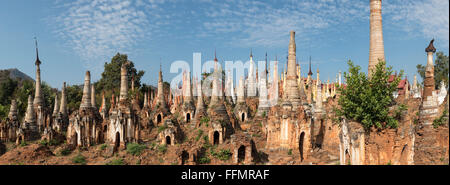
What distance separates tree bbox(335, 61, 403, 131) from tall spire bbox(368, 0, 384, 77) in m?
2.79

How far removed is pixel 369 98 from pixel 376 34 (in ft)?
20.6

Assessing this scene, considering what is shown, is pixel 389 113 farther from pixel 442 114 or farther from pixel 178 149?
pixel 178 149

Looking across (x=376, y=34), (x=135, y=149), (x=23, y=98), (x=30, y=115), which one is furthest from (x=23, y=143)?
(x=376, y=34)

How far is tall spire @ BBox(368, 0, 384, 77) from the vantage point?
22.8 metres

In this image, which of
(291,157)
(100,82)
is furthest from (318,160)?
(100,82)

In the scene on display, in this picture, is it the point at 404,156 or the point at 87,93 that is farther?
the point at 87,93

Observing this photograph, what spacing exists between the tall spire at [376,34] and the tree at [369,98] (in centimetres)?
279

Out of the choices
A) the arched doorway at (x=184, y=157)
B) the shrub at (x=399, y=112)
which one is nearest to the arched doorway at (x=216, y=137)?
the arched doorway at (x=184, y=157)

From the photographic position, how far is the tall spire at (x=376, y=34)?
22.8 meters

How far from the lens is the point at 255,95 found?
163ft

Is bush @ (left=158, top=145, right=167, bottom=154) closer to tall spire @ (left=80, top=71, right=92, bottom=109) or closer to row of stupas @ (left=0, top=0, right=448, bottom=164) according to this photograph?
row of stupas @ (left=0, top=0, right=448, bottom=164)

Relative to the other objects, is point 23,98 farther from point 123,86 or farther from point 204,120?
point 204,120

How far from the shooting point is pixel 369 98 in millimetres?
18703

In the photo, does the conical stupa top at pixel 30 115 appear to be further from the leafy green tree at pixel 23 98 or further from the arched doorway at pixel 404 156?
the arched doorway at pixel 404 156
